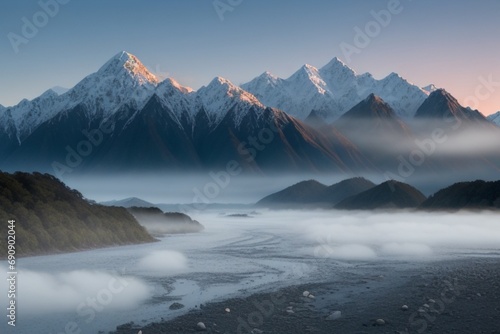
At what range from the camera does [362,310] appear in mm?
41719

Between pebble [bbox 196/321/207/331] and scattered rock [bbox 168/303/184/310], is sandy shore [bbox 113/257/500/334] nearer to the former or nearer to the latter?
pebble [bbox 196/321/207/331]

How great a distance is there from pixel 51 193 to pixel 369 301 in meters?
91.6

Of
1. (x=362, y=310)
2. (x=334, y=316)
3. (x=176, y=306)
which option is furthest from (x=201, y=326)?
(x=362, y=310)

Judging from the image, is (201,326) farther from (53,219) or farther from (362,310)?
(53,219)

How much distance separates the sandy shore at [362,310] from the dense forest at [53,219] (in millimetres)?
58983

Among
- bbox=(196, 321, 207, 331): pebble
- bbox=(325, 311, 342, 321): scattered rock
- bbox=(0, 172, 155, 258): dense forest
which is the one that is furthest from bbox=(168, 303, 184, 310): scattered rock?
bbox=(0, 172, 155, 258): dense forest

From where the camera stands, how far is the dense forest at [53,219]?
317ft

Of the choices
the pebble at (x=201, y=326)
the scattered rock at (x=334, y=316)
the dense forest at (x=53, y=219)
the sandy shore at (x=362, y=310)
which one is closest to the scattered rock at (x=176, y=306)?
the sandy shore at (x=362, y=310)

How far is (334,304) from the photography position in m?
44.3

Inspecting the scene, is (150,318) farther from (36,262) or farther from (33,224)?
(33,224)

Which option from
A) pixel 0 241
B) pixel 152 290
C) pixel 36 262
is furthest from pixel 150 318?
pixel 0 241

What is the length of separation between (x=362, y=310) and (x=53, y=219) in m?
79.2

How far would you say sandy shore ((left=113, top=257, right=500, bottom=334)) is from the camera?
36062mm

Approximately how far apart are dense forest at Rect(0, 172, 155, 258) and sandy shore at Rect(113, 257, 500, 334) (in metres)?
59.0
